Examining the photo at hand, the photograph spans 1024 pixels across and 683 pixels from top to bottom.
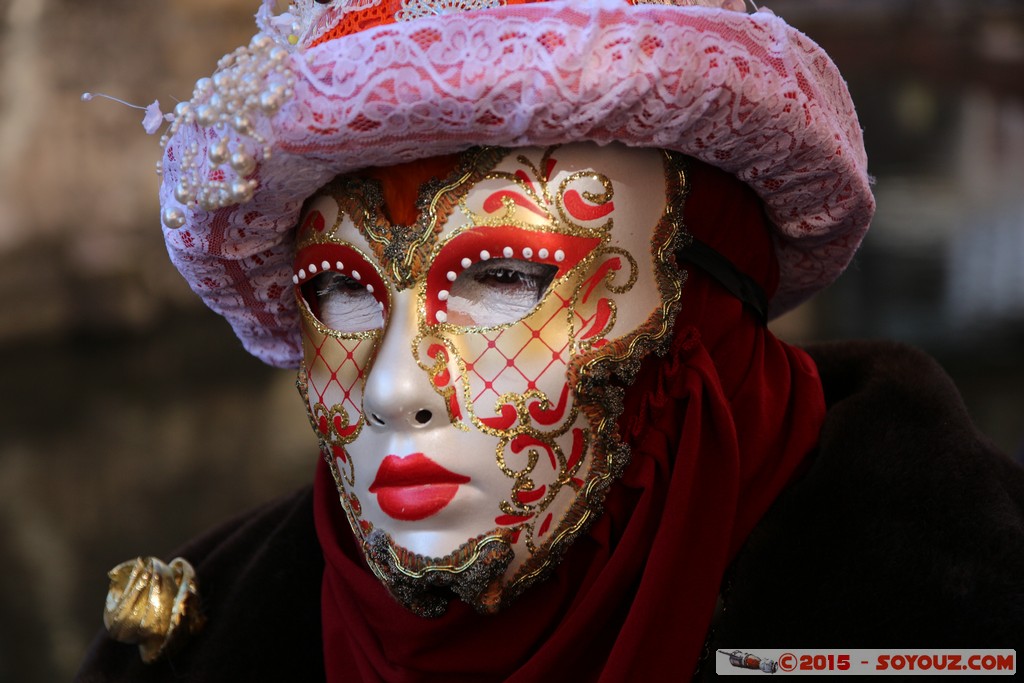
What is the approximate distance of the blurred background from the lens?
6215 millimetres

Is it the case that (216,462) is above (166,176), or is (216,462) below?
below

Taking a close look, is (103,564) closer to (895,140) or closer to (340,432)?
(340,432)

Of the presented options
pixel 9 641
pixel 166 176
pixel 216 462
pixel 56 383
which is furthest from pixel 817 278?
pixel 56 383

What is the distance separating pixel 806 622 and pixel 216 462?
14.7ft

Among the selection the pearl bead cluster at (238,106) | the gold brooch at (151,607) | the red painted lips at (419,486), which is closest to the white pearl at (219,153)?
the pearl bead cluster at (238,106)

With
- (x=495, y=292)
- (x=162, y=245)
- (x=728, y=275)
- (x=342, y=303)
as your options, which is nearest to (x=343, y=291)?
(x=342, y=303)

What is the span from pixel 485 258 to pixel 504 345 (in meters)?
0.12

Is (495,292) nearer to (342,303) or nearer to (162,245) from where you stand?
(342,303)

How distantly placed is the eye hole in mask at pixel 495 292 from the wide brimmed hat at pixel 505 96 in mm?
176

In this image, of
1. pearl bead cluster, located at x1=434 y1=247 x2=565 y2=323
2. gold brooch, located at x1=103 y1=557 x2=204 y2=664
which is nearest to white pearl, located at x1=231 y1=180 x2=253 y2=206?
pearl bead cluster, located at x1=434 y1=247 x2=565 y2=323

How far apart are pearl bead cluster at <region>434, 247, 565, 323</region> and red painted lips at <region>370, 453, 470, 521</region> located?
20 cm

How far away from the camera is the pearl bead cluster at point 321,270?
1.65m

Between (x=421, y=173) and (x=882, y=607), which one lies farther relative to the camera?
(x=421, y=173)

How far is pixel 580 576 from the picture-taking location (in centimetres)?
170
